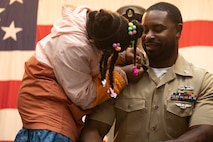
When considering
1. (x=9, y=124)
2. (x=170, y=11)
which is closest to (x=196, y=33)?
(x=170, y=11)

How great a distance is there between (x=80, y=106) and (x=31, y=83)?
20 cm

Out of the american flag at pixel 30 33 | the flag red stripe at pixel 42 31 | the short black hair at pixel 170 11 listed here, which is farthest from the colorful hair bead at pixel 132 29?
the flag red stripe at pixel 42 31

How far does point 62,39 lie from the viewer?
176 centimetres

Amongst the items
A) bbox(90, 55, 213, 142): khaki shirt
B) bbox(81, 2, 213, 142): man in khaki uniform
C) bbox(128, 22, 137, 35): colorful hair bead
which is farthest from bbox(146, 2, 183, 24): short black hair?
bbox(128, 22, 137, 35): colorful hair bead

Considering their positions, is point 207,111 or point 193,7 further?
point 193,7

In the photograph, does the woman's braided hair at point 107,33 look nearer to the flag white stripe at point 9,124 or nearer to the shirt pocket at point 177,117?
the shirt pocket at point 177,117

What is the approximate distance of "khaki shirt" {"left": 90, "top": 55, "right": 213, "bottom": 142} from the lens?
1927mm

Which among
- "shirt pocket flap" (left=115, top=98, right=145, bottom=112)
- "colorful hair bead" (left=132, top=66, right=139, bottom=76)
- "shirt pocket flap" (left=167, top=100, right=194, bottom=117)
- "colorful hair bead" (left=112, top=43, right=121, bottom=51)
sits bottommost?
"shirt pocket flap" (left=115, top=98, right=145, bottom=112)

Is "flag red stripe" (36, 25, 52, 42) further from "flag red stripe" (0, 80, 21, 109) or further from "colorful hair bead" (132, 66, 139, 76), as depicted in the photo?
"colorful hair bead" (132, 66, 139, 76)

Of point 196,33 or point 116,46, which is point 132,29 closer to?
point 116,46

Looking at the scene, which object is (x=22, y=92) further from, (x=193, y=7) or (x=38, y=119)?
(x=193, y=7)

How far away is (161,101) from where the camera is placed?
1962 mm

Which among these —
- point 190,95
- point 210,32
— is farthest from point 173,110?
point 210,32

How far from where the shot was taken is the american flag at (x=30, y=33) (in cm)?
308
